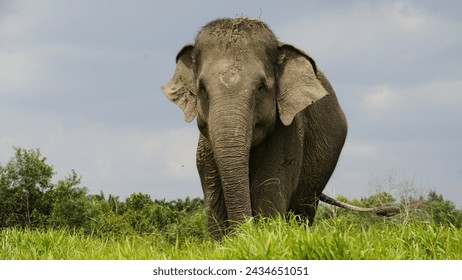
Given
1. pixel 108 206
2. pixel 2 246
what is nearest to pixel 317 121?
pixel 2 246

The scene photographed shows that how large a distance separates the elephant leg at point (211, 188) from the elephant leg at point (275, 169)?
21.0 inches

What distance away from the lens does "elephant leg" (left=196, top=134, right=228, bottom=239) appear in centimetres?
1091

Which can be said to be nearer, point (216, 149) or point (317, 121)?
point (216, 149)

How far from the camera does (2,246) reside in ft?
35.7

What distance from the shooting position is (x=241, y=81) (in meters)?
9.91

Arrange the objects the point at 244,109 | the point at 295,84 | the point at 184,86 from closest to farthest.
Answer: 1. the point at 244,109
2. the point at 295,84
3. the point at 184,86

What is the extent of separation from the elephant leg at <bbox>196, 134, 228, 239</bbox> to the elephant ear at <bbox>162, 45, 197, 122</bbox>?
48cm

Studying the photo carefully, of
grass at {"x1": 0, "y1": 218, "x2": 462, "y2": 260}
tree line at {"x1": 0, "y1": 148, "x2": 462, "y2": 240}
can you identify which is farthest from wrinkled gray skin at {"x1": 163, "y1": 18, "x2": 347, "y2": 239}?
tree line at {"x1": 0, "y1": 148, "x2": 462, "y2": 240}

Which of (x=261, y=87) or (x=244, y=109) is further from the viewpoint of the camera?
(x=261, y=87)

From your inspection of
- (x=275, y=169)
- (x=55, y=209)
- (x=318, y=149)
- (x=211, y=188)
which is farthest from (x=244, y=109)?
(x=55, y=209)

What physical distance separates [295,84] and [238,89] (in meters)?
1.27

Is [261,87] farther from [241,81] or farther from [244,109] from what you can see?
[244,109]
